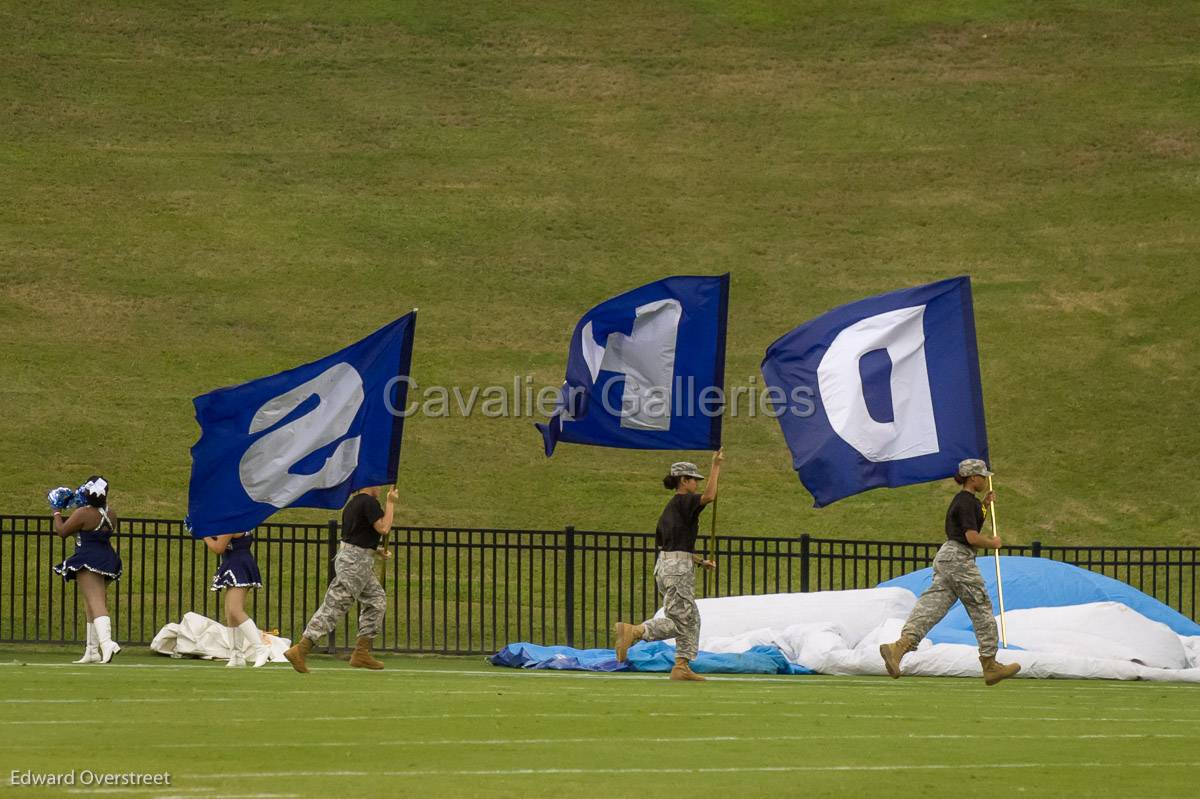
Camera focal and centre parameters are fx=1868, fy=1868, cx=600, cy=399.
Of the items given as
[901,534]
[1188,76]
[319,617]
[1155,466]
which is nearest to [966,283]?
[319,617]

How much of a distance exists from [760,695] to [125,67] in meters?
43.5

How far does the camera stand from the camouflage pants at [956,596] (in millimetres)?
14164

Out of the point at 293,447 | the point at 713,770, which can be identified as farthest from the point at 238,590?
the point at 713,770

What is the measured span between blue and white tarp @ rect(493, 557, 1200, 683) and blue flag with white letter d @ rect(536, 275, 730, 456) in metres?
2.37

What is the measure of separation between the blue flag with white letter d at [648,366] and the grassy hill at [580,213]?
1502 cm

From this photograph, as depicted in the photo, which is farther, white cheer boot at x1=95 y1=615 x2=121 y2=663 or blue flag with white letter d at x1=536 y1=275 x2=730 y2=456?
white cheer boot at x1=95 y1=615 x2=121 y2=663

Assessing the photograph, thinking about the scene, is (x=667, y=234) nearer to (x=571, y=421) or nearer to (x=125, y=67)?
(x=125, y=67)

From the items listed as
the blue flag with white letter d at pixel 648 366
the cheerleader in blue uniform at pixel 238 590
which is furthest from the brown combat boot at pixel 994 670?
the cheerleader in blue uniform at pixel 238 590

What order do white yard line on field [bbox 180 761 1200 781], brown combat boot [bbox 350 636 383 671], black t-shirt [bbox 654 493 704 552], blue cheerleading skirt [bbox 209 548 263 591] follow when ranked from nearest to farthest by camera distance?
white yard line on field [bbox 180 761 1200 781] < black t-shirt [bbox 654 493 704 552] < brown combat boot [bbox 350 636 383 671] < blue cheerleading skirt [bbox 209 548 263 591]

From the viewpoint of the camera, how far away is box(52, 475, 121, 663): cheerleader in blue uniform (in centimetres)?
1686

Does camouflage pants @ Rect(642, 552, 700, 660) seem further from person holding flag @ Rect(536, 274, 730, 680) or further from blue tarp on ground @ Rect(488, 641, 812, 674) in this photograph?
blue tarp on ground @ Rect(488, 641, 812, 674)

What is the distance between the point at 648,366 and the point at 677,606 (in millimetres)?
2002

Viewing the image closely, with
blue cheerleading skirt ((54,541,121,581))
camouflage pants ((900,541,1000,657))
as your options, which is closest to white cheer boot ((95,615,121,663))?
blue cheerleading skirt ((54,541,121,581))

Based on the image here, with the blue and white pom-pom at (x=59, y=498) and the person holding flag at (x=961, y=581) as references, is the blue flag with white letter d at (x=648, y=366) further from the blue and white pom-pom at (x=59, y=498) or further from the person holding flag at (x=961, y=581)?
the blue and white pom-pom at (x=59, y=498)
